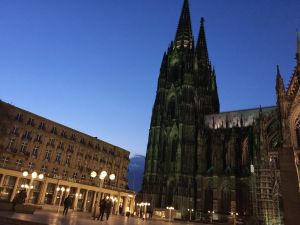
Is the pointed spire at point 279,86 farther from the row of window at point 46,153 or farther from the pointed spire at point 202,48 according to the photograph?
the pointed spire at point 202,48

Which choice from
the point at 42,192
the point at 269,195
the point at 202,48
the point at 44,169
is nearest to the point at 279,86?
the point at 269,195

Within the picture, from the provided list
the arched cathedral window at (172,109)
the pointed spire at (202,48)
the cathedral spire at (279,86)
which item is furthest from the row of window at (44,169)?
the pointed spire at (202,48)

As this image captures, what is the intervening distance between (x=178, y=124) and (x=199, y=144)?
20.3ft

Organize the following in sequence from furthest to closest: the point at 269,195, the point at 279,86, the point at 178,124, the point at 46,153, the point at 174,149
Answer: the point at 178,124 < the point at 174,149 < the point at 46,153 < the point at 279,86 < the point at 269,195

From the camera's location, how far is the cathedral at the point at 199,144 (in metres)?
45.9

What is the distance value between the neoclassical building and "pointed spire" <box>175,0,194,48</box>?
33.5m

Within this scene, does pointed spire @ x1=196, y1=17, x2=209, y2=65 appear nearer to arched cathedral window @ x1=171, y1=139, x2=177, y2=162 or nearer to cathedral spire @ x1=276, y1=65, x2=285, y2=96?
arched cathedral window @ x1=171, y1=139, x2=177, y2=162

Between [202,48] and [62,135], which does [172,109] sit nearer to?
[202,48]

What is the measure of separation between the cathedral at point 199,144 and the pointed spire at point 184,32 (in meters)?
0.31

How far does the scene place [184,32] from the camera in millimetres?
74125

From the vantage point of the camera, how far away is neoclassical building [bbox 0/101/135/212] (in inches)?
1625

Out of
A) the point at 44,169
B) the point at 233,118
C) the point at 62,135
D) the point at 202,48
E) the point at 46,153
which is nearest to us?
the point at 44,169

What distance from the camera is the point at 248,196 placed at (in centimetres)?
5156

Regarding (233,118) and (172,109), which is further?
(172,109)
